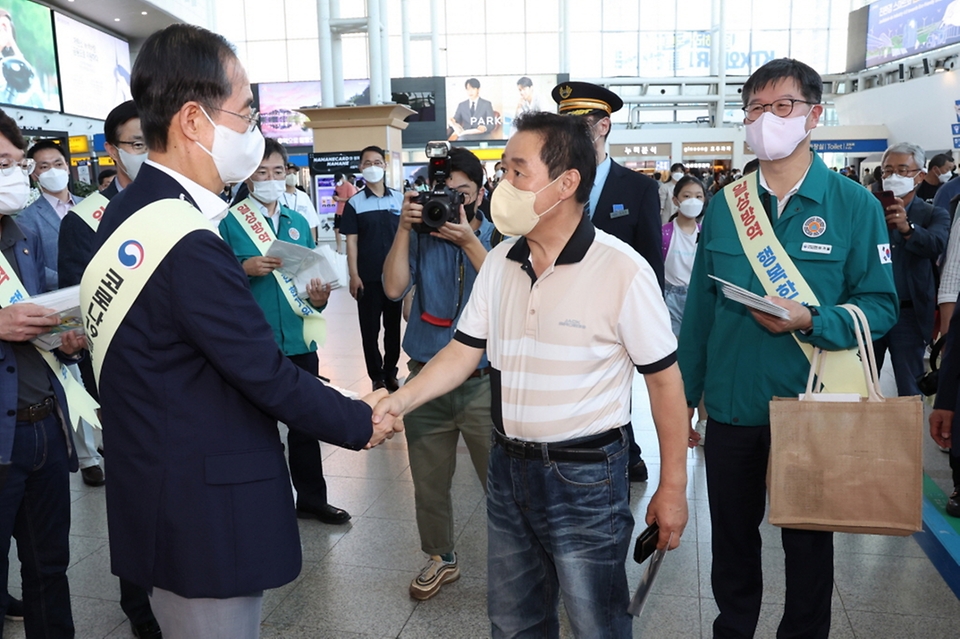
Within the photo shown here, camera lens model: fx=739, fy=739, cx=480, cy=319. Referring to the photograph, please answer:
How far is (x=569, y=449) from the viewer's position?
1690mm

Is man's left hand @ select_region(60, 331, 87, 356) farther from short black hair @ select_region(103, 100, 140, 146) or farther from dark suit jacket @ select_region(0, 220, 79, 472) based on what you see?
short black hair @ select_region(103, 100, 140, 146)

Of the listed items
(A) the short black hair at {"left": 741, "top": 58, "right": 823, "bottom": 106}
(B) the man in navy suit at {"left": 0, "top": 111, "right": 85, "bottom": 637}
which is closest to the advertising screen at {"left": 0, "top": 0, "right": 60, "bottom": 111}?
(B) the man in navy suit at {"left": 0, "top": 111, "right": 85, "bottom": 637}

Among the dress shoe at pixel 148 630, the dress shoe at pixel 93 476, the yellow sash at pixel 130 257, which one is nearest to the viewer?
the yellow sash at pixel 130 257

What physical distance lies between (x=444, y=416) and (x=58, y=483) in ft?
4.18

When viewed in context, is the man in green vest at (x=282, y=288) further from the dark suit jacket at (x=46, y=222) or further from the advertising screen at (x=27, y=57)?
the advertising screen at (x=27, y=57)

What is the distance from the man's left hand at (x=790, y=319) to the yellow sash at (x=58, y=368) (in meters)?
1.89

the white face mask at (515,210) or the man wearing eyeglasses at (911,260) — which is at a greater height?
the white face mask at (515,210)

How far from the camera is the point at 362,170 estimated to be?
6.07 metres

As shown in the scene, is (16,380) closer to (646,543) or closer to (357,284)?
(646,543)

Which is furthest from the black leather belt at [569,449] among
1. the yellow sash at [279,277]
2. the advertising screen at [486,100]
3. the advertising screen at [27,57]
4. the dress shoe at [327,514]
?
the advertising screen at [486,100]

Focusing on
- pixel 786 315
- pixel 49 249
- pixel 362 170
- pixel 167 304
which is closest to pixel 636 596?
pixel 786 315

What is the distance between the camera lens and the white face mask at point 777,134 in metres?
2.07

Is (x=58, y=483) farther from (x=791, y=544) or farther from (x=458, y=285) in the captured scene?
(x=791, y=544)

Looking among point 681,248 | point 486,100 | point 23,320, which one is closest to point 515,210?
point 23,320
